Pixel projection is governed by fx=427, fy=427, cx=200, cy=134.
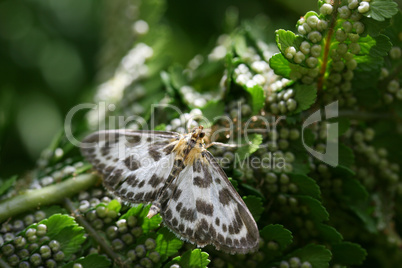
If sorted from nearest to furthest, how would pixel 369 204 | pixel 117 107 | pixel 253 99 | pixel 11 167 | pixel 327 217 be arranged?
pixel 327 217, pixel 253 99, pixel 369 204, pixel 117 107, pixel 11 167

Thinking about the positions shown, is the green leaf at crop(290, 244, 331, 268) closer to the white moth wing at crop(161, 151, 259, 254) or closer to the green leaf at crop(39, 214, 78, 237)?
the white moth wing at crop(161, 151, 259, 254)

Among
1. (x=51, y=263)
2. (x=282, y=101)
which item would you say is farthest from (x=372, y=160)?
(x=51, y=263)

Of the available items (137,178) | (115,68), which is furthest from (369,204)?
(115,68)

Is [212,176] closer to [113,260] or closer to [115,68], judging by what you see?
[113,260]

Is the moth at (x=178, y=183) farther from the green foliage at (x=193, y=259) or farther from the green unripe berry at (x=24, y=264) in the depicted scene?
the green unripe berry at (x=24, y=264)

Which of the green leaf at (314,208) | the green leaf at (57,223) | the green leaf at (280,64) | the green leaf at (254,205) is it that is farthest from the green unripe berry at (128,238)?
the green leaf at (280,64)

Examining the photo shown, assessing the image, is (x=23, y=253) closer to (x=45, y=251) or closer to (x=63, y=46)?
(x=45, y=251)

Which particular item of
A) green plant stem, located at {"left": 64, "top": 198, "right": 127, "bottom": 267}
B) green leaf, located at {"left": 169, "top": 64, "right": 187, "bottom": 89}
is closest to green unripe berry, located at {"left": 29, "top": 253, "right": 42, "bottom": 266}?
green plant stem, located at {"left": 64, "top": 198, "right": 127, "bottom": 267}
